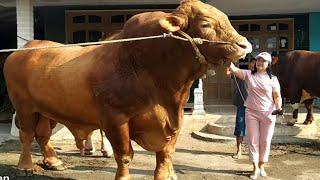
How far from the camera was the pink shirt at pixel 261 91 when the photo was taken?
6.03 m

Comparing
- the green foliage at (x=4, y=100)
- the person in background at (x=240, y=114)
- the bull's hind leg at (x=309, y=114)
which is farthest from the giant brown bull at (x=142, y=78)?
the green foliage at (x=4, y=100)

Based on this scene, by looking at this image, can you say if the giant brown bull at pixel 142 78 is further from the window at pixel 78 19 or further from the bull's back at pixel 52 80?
the window at pixel 78 19

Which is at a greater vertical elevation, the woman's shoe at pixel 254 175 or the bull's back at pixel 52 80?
the bull's back at pixel 52 80

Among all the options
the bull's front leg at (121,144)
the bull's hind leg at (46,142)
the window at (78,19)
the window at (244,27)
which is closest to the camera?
the bull's front leg at (121,144)

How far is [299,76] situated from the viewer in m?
9.66

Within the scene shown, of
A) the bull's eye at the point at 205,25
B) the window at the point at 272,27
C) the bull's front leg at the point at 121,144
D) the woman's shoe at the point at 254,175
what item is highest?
the bull's eye at the point at 205,25

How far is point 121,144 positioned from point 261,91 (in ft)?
8.16

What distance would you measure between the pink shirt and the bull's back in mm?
2418

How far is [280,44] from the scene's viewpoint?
12.7 meters

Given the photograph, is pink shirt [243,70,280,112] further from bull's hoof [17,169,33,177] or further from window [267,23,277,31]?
window [267,23,277,31]

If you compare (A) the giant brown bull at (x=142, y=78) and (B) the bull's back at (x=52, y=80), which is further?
(B) the bull's back at (x=52, y=80)

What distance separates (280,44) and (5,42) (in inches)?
482

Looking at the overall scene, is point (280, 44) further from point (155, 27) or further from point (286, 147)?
point (155, 27)

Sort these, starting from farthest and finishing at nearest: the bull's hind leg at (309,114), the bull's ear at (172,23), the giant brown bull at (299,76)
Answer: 1. the bull's hind leg at (309,114)
2. the giant brown bull at (299,76)
3. the bull's ear at (172,23)
